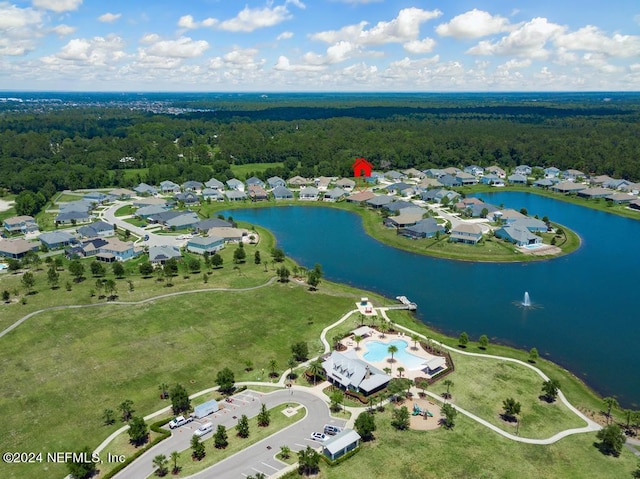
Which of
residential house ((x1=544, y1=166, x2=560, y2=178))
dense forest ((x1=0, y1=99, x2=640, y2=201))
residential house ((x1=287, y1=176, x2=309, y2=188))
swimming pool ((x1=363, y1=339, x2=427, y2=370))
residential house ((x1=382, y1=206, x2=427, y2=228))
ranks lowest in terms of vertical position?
swimming pool ((x1=363, y1=339, x2=427, y2=370))

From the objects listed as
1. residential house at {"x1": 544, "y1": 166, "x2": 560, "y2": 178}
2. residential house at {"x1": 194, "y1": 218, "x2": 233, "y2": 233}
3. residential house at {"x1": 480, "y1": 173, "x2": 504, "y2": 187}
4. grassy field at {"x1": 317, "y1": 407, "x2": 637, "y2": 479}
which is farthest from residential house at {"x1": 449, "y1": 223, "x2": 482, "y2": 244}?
residential house at {"x1": 544, "y1": 166, "x2": 560, "y2": 178}

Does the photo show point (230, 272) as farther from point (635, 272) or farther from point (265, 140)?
point (265, 140)

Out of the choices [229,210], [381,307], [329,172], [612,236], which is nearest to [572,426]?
[381,307]

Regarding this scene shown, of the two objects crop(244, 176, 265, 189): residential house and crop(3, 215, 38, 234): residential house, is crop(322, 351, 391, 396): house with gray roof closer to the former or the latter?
crop(3, 215, 38, 234): residential house

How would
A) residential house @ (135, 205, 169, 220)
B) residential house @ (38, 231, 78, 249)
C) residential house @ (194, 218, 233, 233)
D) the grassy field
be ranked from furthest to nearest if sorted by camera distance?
residential house @ (135, 205, 169, 220)
residential house @ (194, 218, 233, 233)
residential house @ (38, 231, 78, 249)
the grassy field

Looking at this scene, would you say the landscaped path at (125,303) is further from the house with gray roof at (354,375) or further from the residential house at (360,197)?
the residential house at (360,197)

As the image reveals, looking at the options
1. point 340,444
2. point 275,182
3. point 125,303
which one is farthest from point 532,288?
point 275,182

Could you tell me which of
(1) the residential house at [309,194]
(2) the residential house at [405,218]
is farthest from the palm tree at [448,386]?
(1) the residential house at [309,194]
